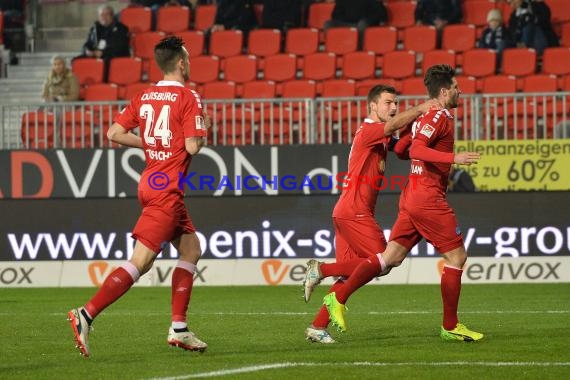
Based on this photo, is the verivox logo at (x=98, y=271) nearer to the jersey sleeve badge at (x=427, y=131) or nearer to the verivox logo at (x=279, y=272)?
the verivox logo at (x=279, y=272)

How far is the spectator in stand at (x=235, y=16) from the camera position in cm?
2377

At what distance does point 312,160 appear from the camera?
1817cm

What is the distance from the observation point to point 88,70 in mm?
23156

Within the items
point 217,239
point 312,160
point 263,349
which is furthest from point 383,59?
point 263,349

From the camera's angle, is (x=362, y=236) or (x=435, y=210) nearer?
(x=435, y=210)

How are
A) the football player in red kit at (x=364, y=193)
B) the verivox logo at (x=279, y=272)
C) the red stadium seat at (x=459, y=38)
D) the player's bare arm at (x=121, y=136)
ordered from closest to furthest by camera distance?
1. the player's bare arm at (x=121, y=136)
2. the football player in red kit at (x=364, y=193)
3. the verivox logo at (x=279, y=272)
4. the red stadium seat at (x=459, y=38)

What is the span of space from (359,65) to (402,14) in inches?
74.4

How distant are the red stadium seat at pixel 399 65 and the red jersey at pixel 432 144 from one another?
11.7 m

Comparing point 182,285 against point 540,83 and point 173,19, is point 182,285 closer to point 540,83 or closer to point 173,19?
point 540,83

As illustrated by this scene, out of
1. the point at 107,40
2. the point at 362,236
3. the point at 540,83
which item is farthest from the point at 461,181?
the point at 107,40

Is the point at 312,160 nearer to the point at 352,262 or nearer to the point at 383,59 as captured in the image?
the point at 383,59

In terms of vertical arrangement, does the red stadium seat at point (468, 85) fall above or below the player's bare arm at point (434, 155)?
above

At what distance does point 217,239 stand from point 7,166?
141 inches

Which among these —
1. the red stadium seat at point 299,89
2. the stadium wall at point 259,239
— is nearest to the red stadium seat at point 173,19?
the red stadium seat at point 299,89
